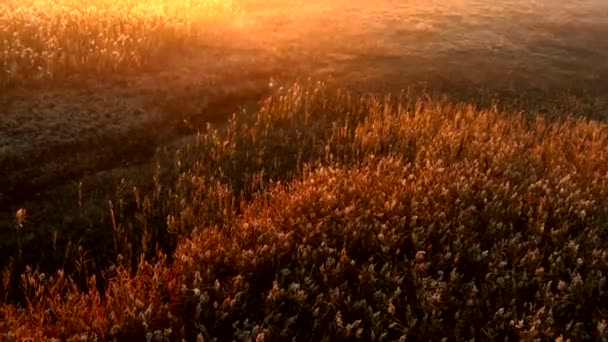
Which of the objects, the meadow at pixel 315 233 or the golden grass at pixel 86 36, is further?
the golden grass at pixel 86 36

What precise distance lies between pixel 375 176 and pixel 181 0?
12.3 metres

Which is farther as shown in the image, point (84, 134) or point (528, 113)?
point (528, 113)

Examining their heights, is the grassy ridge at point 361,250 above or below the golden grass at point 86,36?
below

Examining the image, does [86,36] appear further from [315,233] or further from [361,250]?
[361,250]

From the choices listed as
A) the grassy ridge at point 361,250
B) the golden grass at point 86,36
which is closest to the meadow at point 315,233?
the grassy ridge at point 361,250

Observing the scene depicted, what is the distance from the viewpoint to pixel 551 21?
20453 millimetres

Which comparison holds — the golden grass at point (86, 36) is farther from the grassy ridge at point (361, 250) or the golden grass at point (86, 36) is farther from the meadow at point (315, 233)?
the grassy ridge at point (361, 250)

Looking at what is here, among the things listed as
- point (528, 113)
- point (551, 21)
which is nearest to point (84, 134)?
point (528, 113)

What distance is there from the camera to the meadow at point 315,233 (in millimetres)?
4777

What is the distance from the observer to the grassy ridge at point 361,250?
473 centimetres

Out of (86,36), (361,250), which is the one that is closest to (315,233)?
(361,250)

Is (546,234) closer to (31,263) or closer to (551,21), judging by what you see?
(31,263)

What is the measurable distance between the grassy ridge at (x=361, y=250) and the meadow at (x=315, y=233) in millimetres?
23

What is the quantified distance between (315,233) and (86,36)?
8571mm
